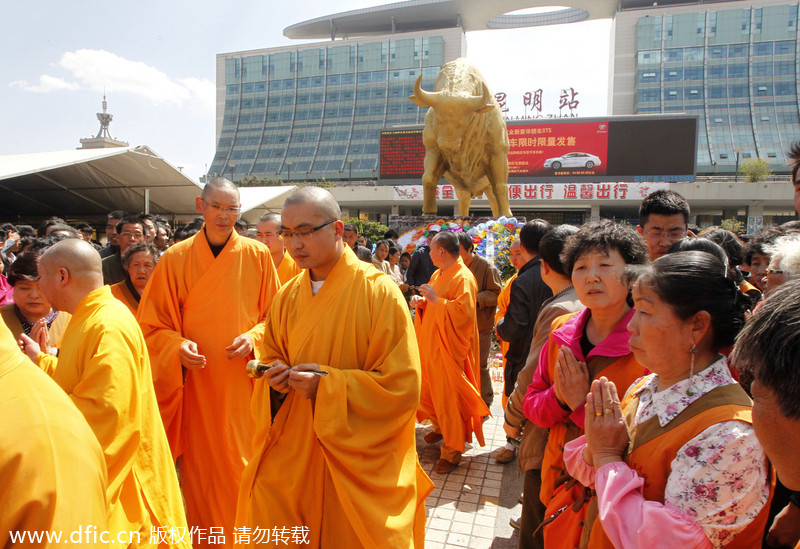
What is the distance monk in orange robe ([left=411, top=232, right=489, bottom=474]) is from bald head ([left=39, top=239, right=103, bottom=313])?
2.27 metres

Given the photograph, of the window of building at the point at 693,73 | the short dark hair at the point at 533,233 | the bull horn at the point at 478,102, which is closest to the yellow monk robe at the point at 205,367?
the short dark hair at the point at 533,233

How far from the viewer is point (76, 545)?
0.84m

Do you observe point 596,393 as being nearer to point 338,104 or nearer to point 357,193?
point 357,193

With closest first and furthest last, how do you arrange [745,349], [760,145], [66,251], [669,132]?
[745,349] < [66,251] < [669,132] < [760,145]

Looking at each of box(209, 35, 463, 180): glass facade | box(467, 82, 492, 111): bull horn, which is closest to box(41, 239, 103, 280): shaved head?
box(467, 82, 492, 111): bull horn

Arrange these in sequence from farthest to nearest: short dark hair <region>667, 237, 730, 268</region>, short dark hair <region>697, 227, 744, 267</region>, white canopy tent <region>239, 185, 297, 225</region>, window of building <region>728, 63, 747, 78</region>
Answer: window of building <region>728, 63, 747, 78</region>
white canopy tent <region>239, 185, 297, 225</region>
short dark hair <region>697, 227, 744, 267</region>
short dark hair <region>667, 237, 730, 268</region>

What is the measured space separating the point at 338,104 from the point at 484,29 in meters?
18.2

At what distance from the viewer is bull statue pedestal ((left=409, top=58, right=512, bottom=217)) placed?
7375 mm

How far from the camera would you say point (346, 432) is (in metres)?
1.85

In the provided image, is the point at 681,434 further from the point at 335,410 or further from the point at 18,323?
the point at 18,323

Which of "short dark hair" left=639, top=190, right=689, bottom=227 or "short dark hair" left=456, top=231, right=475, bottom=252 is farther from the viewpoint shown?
"short dark hair" left=456, top=231, right=475, bottom=252

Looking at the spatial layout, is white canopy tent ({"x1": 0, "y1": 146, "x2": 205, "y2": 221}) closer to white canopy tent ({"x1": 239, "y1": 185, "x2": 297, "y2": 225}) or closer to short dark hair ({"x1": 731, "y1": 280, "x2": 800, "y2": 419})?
white canopy tent ({"x1": 239, "y1": 185, "x2": 297, "y2": 225})

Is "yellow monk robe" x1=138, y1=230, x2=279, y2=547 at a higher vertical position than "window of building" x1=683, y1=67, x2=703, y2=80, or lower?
lower

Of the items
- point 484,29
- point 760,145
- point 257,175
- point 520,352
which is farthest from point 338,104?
point 520,352
